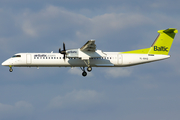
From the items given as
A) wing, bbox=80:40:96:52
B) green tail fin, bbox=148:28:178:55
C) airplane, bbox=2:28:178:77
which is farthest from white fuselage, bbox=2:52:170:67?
green tail fin, bbox=148:28:178:55

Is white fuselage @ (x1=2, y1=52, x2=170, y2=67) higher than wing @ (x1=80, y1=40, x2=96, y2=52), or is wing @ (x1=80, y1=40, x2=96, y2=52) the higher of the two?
wing @ (x1=80, y1=40, x2=96, y2=52)

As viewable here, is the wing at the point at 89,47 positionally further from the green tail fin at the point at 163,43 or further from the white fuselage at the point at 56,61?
the green tail fin at the point at 163,43

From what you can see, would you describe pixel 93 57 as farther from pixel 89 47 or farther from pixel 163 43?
pixel 163 43

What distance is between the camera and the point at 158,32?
4034 centimetres

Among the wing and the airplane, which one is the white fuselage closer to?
the airplane

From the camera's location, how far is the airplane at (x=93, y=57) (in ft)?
122

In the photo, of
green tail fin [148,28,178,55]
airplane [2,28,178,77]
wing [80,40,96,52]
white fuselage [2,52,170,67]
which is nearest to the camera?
wing [80,40,96,52]

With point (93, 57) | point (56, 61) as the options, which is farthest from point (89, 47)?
point (56, 61)

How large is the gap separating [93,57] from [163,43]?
31.9 ft

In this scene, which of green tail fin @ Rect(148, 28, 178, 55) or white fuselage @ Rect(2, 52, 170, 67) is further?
green tail fin @ Rect(148, 28, 178, 55)

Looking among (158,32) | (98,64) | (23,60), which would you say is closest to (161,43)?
(158,32)

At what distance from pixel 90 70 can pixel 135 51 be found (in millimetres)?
6520

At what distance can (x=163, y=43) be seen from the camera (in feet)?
132

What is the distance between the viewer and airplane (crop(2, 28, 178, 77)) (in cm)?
3731
